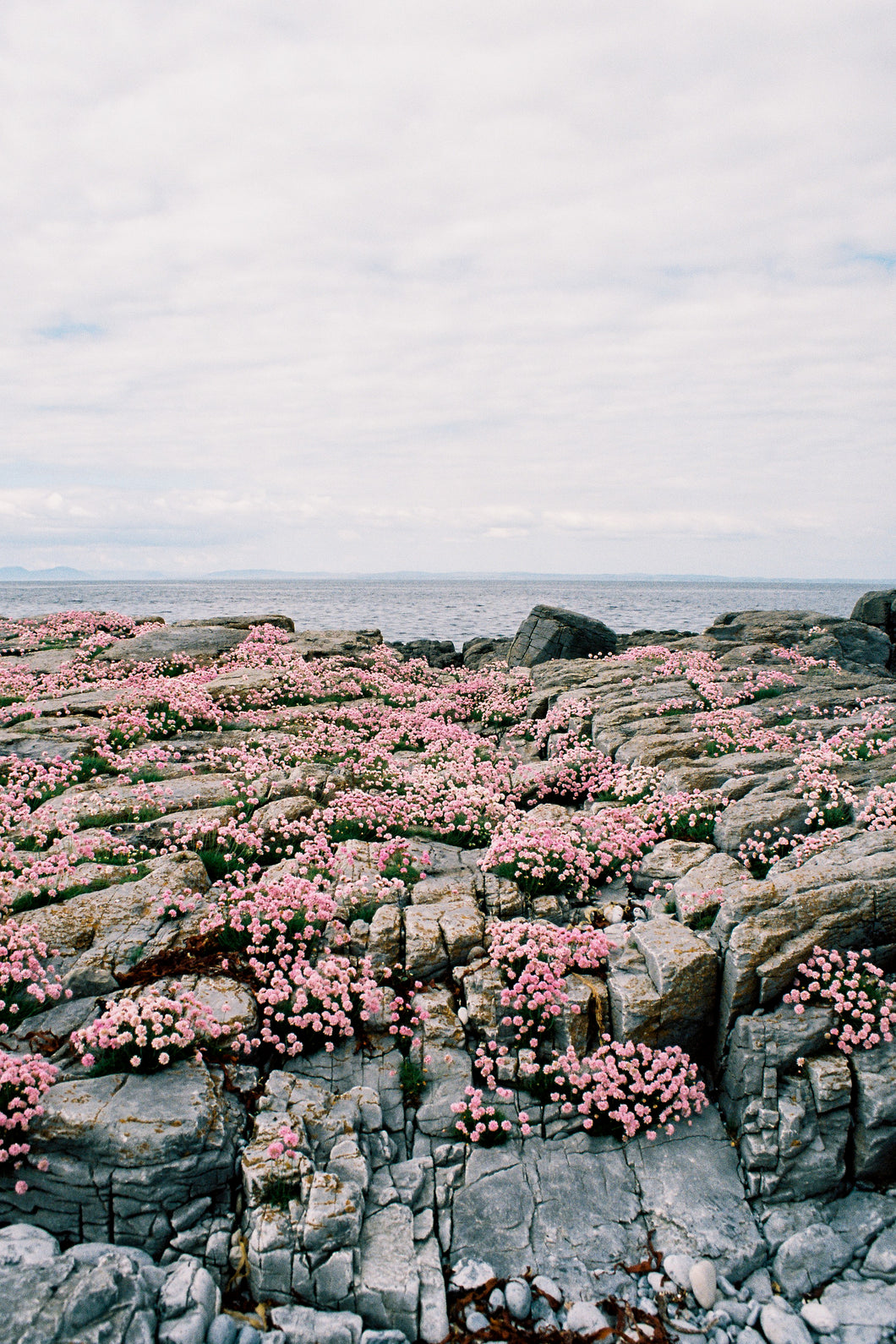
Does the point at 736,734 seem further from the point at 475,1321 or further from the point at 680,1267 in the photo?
the point at 475,1321

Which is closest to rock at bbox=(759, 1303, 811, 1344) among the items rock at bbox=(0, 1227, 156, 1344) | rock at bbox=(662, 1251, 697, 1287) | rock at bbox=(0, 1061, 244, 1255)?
rock at bbox=(662, 1251, 697, 1287)

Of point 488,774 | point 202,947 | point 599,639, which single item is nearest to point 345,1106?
point 202,947

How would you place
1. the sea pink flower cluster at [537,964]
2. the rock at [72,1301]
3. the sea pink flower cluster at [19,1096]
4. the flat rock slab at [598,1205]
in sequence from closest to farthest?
the rock at [72,1301], the sea pink flower cluster at [19,1096], the flat rock slab at [598,1205], the sea pink flower cluster at [537,964]

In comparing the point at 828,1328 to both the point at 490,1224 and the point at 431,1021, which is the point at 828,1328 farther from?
the point at 431,1021

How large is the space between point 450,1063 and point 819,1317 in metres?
3.61

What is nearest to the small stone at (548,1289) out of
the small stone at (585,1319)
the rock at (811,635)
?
the small stone at (585,1319)

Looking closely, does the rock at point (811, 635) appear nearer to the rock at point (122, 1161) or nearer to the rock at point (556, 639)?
the rock at point (556, 639)

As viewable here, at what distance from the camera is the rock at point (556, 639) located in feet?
102

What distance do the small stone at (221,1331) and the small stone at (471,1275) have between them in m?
1.79

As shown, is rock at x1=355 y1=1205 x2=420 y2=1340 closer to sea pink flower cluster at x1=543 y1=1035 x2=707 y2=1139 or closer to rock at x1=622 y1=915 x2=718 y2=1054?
sea pink flower cluster at x1=543 y1=1035 x2=707 y2=1139

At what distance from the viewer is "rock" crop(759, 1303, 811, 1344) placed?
213 inches

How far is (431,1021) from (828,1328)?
13.5 ft

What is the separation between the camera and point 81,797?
12.0 metres

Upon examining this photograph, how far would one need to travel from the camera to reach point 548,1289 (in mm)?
5746
